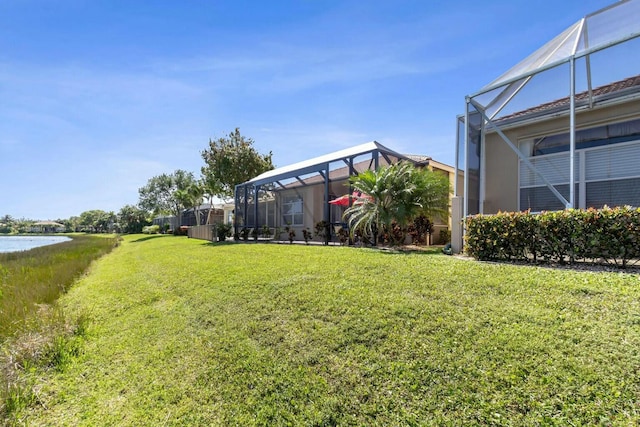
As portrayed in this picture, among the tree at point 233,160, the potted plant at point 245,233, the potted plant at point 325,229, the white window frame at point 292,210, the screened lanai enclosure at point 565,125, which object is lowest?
the potted plant at point 245,233

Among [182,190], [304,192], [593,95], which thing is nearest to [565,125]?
[593,95]

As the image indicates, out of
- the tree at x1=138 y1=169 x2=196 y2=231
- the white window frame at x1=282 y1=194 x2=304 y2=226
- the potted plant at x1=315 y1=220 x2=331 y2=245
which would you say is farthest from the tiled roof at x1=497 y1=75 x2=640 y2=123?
the tree at x1=138 y1=169 x2=196 y2=231

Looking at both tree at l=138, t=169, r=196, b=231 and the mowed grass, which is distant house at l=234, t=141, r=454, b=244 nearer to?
the mowed grass

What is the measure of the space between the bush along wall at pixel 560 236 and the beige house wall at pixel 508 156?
12.7ft

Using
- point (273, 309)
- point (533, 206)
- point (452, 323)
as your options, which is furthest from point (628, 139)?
point (273, 309)

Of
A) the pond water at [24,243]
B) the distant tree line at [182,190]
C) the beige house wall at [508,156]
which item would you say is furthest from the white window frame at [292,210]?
the pond water at [24,243]

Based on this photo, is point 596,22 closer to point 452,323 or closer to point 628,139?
point 628,139

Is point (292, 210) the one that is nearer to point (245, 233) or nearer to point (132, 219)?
point (245, 233)

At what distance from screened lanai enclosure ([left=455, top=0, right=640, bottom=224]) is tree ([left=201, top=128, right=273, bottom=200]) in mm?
20463

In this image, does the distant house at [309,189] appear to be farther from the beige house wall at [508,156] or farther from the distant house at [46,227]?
the distant house at [46,227]

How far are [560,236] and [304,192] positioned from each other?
46.3ft

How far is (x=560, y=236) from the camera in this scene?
5629 mm

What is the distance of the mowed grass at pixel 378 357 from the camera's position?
257cm

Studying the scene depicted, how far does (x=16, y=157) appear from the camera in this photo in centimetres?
2798
